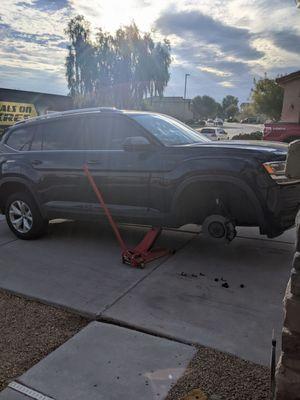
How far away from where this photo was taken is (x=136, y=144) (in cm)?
510

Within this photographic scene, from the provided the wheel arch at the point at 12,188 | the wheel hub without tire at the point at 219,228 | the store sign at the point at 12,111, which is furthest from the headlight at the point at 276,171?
the store sign at the point at 12,111

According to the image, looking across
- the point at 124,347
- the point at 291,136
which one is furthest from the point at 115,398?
the point at 291,136

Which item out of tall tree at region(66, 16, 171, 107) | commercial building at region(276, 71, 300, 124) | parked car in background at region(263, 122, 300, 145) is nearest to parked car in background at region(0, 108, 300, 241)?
parked car in background at region(263, 122, 300, 145)

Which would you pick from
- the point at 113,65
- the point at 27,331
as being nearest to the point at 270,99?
the point at 113,65

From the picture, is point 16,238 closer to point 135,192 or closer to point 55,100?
point 135,192

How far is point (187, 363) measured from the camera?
9.84 feet

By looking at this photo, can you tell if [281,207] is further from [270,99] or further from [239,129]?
[239,129]

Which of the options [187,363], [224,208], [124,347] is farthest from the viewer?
[224,208]

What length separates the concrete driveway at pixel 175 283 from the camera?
11.5ft

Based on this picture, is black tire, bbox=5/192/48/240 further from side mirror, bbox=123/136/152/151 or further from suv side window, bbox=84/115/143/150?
side mirror, bbox=123/136/152/151

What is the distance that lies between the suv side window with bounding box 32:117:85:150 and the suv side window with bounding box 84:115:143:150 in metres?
0.14

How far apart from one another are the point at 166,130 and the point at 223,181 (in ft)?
4.23

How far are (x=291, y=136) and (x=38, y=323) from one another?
1485 cm

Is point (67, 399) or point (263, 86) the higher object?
point (263, 86)
